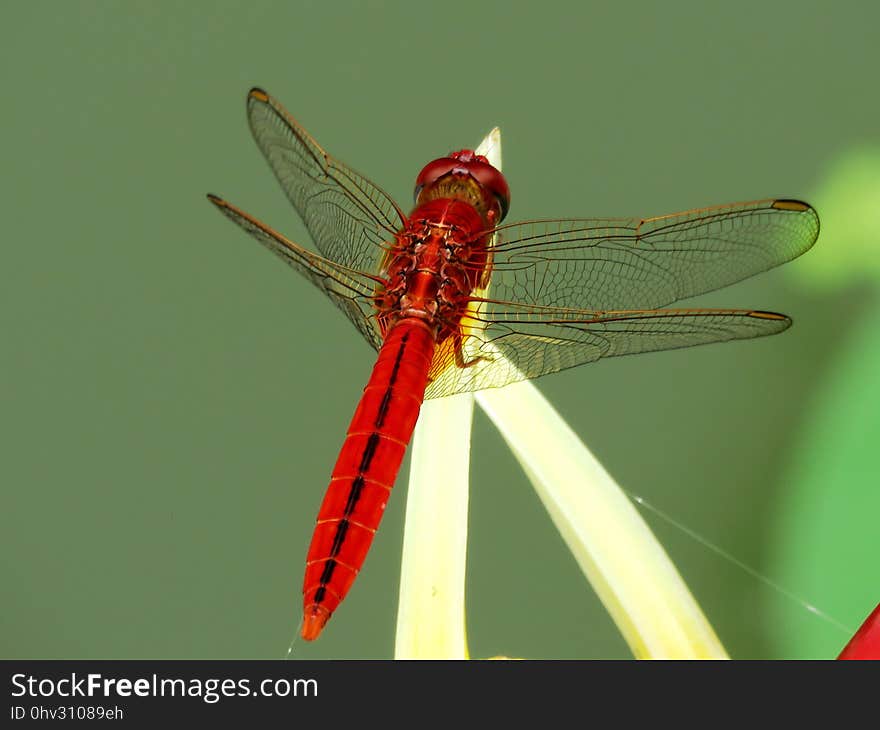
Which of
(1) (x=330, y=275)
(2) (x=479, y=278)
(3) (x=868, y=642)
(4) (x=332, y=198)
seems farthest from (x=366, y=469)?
(3) (x=868, y=642)

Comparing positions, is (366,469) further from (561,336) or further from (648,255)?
(648,255)

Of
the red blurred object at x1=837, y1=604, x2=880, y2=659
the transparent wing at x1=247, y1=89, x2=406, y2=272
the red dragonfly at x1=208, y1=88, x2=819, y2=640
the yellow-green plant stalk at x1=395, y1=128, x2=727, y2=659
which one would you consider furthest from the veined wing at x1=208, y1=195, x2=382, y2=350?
the red blurred object at x1=837, y1=604, x2=880, y2=659

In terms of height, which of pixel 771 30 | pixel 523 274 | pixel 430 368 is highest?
pixel 771 30

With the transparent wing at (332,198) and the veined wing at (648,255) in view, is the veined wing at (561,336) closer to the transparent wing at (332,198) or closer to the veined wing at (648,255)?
the veined wing at (648,255)

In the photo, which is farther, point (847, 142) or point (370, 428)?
point (847, 142)
